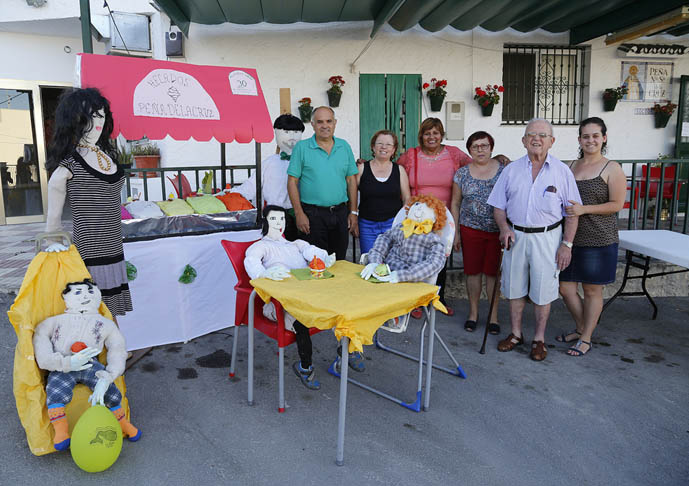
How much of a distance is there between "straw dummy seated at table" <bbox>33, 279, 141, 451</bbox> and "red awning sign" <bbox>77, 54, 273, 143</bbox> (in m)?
1.40

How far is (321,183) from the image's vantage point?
3.93m

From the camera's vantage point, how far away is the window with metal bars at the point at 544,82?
8.19 m

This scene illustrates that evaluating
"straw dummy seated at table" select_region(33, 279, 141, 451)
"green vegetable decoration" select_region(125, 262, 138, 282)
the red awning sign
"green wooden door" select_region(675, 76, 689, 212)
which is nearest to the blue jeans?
the red awning sign

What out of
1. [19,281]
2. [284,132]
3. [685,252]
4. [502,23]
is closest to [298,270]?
[284,132]

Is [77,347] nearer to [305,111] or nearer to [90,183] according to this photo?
[90,183]

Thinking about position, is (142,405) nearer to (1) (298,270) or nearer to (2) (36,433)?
(2) (36,433)

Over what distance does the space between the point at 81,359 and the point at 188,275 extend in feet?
5.06

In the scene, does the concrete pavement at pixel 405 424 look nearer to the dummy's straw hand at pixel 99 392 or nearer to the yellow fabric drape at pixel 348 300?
the dummy's straw hand at pixel 99 392

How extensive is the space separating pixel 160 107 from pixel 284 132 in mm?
990

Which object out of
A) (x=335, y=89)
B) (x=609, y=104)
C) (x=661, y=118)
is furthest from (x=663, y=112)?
(x=335, y=89)

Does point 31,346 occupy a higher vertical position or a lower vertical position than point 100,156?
lower

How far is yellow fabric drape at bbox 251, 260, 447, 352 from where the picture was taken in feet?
7.96

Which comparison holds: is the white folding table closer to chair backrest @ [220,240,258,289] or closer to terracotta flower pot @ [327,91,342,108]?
chair backrest @ [220,240,258,289]

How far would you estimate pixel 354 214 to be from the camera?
430 centimetres
